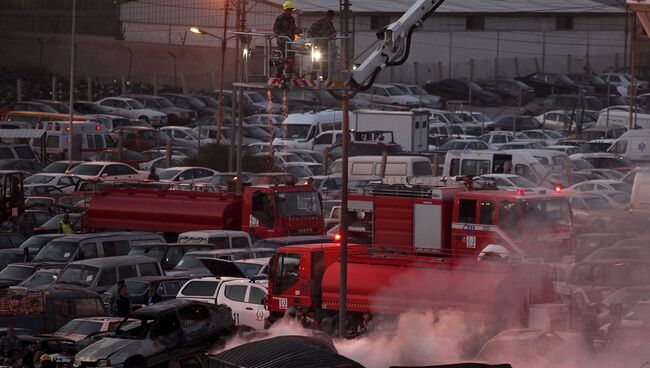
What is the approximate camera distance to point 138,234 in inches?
1109

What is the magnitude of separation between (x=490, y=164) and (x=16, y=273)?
49.0ft

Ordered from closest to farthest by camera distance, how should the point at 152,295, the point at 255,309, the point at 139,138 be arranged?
1. the point at 255,309
2. the point at 152,295
3. the point at 139,138

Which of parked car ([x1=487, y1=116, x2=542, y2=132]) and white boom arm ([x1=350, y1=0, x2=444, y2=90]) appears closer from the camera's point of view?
white boom arm ([x1=350, y1=0, x2=444, y2=90])

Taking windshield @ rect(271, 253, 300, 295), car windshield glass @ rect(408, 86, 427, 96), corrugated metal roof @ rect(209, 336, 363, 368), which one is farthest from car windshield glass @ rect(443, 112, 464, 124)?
corrugated metal roof @ rect(209, 336, 363, 368)

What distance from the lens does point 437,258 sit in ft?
68.5

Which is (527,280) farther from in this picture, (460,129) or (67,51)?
(67,51)

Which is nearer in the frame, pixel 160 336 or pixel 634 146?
pixel 160 336

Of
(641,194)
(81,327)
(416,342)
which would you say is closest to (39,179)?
(641,194)

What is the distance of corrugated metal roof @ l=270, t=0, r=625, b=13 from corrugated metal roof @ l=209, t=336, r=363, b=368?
4994 cm

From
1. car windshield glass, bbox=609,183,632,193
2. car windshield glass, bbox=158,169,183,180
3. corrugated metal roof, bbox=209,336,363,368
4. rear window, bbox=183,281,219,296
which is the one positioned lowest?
rear window, bbox=183,281,219,296

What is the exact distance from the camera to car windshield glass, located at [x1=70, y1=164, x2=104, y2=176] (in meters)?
38.9

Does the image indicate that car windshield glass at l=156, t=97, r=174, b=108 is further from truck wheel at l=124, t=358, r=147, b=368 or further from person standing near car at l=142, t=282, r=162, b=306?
truck wheel at l=124, t=358, r=147, b=368

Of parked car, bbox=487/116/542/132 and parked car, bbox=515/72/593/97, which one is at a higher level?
parked car, bbox=515/72/593/97

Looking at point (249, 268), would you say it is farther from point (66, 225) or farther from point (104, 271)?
point (66, 225)
